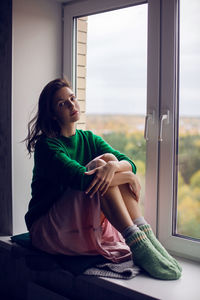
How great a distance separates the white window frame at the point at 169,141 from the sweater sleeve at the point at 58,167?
0.43 meters

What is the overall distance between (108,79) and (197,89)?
553 millimetres

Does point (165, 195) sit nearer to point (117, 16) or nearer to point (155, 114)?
point (155, 114)

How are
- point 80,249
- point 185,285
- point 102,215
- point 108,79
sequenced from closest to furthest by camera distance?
1. point 185,285
2. point 80,249
3. point 102,215
4. point 108,79

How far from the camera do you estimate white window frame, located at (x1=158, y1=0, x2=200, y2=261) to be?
1.81 metres

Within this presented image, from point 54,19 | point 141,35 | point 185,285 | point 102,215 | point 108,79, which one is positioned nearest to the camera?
point 185,285

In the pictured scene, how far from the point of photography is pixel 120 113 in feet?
6.87

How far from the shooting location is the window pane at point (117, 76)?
2.00m

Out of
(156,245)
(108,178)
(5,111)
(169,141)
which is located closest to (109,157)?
(108,178)

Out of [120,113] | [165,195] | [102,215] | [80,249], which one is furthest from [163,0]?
[80,249]

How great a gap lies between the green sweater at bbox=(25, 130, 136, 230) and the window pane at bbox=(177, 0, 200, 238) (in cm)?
26

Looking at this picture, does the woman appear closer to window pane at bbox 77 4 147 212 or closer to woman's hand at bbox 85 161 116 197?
woman's hand at bbox 85 161 116 197

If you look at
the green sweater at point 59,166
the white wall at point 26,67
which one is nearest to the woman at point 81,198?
the green sweater at point 59,166

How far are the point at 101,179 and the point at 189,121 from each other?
0.52 m

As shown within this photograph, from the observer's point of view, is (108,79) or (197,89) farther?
(108,79)
